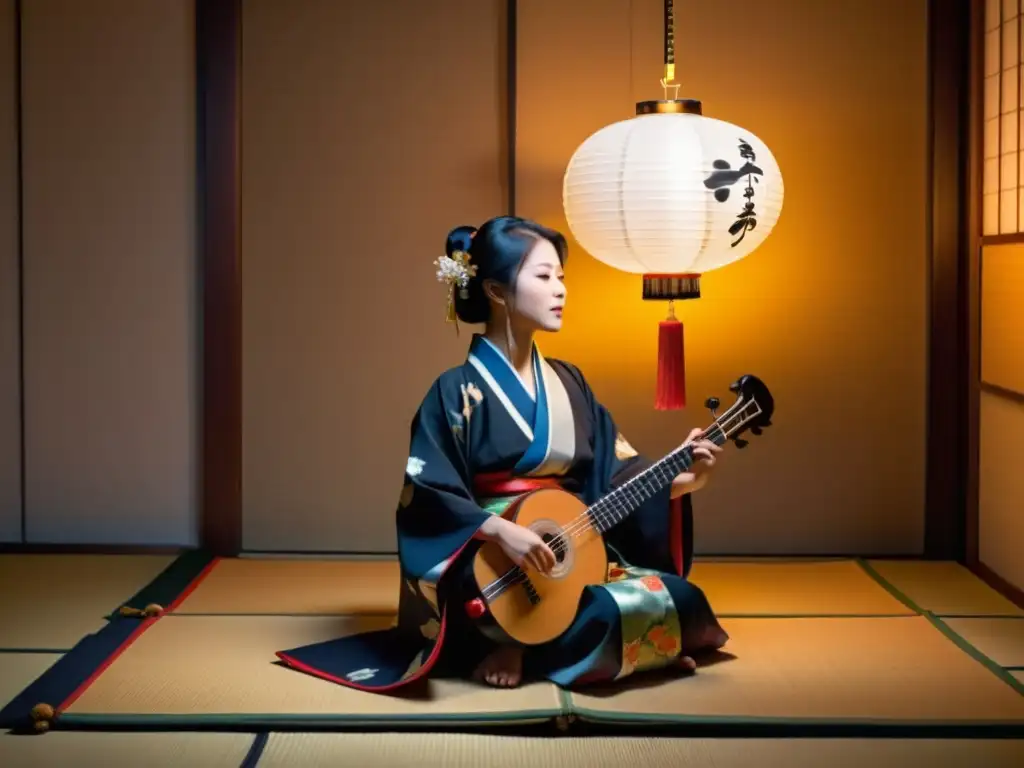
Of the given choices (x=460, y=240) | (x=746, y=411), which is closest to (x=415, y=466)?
(x=460, y=240)

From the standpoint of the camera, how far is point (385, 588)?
4.83 metres

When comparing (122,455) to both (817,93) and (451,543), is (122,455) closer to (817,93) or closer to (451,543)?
(451,543)

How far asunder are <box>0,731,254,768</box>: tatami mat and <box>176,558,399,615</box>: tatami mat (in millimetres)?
1092

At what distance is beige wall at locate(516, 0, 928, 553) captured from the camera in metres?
5.17

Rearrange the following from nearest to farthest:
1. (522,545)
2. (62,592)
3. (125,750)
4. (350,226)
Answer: (125,750), (522,545), (62,592), (350,226)

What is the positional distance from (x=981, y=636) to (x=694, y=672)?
92cm

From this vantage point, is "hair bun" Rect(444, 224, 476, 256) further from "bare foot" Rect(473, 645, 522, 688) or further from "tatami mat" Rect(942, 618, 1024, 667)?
"tatami mat" Rect(942, 618, 1024, 667)

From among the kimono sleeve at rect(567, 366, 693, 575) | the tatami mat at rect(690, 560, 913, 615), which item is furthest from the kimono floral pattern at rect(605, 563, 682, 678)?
the tatami mat at rect(690, 560, 913, 615)

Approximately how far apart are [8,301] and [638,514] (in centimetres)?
253

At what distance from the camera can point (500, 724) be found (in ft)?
11.3

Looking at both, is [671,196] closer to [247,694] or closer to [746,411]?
[746,411]

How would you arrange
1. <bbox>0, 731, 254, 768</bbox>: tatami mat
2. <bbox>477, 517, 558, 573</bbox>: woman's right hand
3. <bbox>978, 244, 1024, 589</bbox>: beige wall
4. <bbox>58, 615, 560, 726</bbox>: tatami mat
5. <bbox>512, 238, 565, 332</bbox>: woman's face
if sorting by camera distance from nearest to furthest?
<bbox>0, 731, 254, 768</bbox>: tatami mat → <bbox>58, 615, 560, 726</bbox>: tatami mat → <bbox>477, 517, 558, 573</bbox>: woman's right hand → <bbox>512, 238, 565, 332</bbox>: woman's face → <bbox>978, 244, 1024, 589</bbox>: beige wall

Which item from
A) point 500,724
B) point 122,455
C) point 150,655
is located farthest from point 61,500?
point 500,724

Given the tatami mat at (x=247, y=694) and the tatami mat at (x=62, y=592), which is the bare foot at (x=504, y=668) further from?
the tatami mat at (x=62, y=592)
